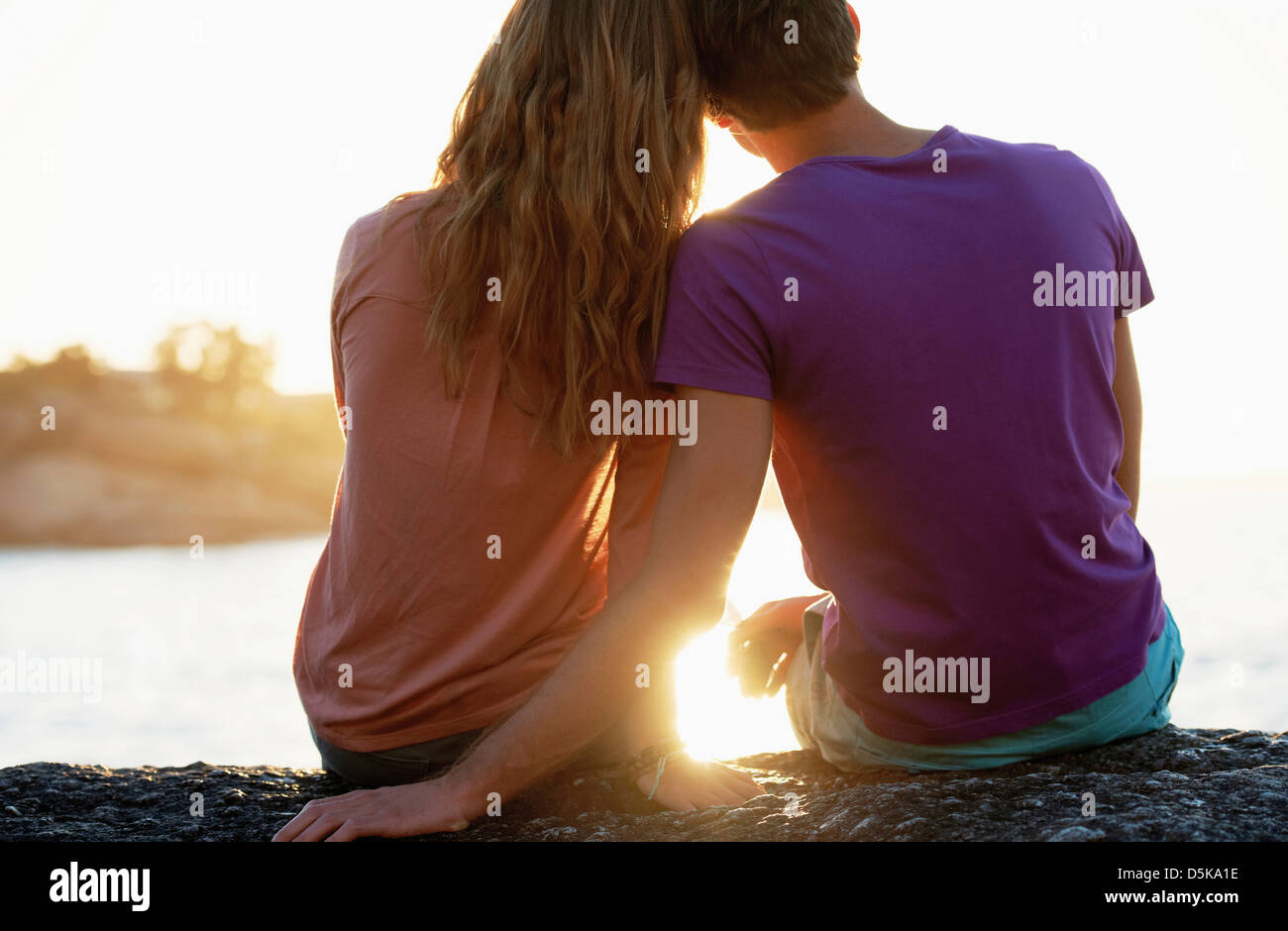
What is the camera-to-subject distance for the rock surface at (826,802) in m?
1.17

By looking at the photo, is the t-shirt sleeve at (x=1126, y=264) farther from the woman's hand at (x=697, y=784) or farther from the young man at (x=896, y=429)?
the woman's hand at (x=697, y=784)

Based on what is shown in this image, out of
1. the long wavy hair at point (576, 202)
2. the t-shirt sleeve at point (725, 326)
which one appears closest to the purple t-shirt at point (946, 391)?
the t-shirt sleeve at point (725, 326)

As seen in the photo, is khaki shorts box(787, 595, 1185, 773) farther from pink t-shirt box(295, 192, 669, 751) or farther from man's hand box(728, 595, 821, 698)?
pink t-shirt box(295, 192, 669, 751)

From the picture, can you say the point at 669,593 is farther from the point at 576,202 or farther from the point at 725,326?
the point at 576,202

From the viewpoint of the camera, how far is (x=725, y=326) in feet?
4.19

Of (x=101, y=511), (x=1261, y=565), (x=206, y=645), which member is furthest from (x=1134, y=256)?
(x=101, y=511)

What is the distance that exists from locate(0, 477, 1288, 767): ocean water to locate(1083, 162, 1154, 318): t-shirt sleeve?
2.43ft

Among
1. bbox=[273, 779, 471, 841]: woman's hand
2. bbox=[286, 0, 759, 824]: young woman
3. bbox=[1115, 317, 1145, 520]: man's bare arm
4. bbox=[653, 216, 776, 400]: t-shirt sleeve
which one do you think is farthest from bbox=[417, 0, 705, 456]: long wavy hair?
bbox=[1115, 317, 1145, 520]: man's bare arm

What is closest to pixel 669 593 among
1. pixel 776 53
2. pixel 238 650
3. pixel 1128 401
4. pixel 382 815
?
pixel 382 815

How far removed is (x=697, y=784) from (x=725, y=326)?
0.76 meters

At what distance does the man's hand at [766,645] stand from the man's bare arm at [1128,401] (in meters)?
0.61

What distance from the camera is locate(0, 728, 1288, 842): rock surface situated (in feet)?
3.84
